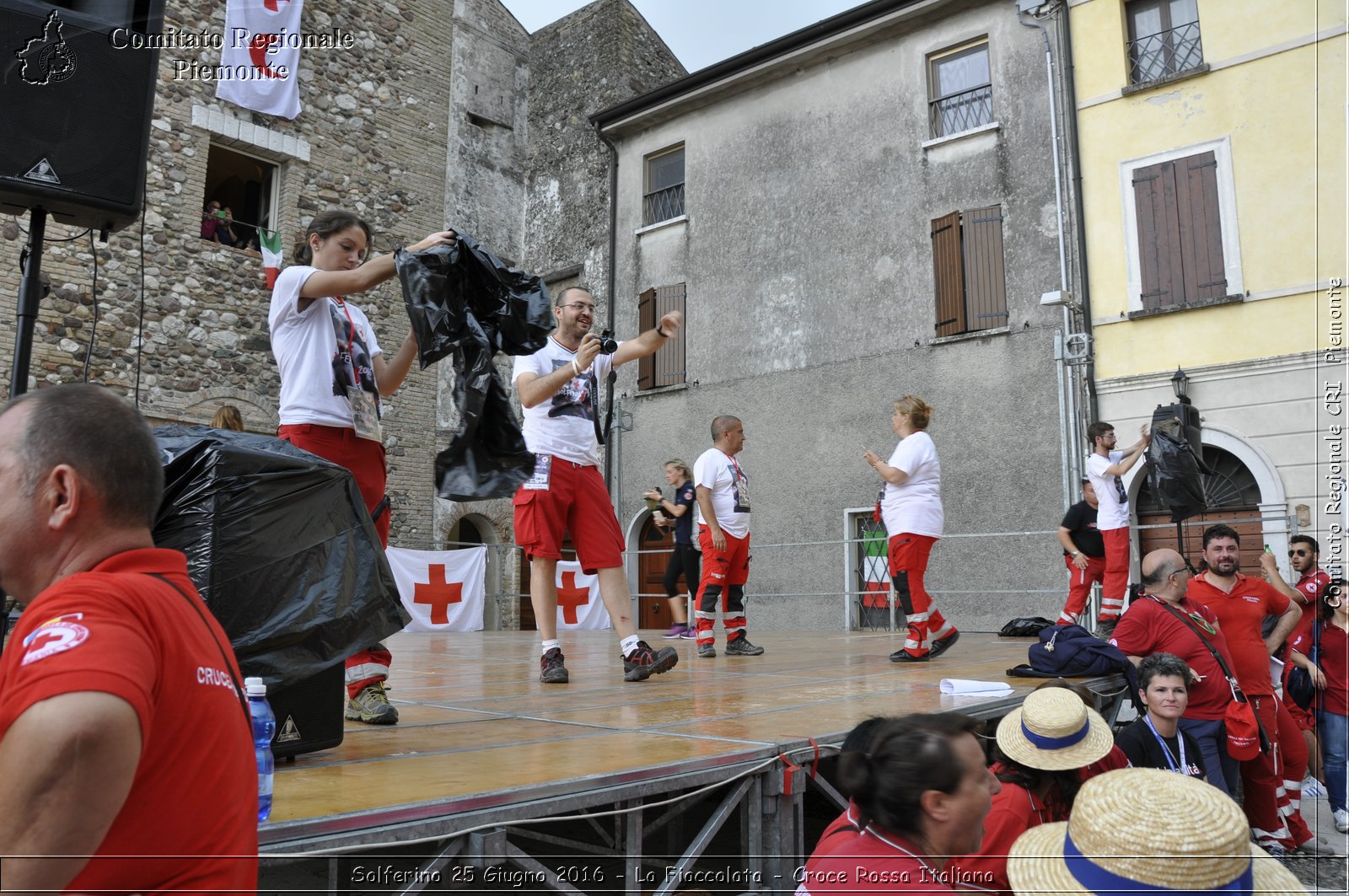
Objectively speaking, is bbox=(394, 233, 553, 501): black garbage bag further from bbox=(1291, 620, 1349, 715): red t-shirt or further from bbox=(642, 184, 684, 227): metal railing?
bbox=(642, 184, 684, 227): metal railing

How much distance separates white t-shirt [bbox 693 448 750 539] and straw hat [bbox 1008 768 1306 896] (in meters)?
5.68

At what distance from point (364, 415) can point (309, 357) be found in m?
0.28

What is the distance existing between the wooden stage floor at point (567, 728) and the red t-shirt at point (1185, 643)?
378 millimetres

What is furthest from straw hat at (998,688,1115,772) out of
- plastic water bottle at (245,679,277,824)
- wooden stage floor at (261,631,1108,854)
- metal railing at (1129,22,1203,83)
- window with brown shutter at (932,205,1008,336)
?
metal railing at (1129,22,1203,83)

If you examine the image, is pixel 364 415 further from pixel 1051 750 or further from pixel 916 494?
pixel 916 494

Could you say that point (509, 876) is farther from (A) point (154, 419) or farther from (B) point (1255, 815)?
(A) point (154, 419)

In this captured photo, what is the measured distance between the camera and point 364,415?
364 centimetres

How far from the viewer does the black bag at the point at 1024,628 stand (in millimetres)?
10117

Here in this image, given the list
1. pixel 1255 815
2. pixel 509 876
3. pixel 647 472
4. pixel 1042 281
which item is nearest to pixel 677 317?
pixel 509 876

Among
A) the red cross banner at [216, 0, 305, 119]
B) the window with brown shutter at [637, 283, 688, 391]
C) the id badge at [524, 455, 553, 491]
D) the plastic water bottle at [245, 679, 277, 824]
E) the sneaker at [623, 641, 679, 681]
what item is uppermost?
the red cross banner at [216, 0, 305, 119]

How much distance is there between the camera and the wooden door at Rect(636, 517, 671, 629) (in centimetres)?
1766

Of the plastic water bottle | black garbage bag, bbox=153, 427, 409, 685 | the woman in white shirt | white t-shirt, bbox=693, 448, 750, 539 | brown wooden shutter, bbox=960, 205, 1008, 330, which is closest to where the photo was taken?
the plastic water bottle

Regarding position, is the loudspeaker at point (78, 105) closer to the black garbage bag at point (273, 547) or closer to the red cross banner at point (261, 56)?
the black garbage bag at point (273, 547)

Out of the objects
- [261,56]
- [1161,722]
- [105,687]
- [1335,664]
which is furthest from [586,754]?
[261,56]
